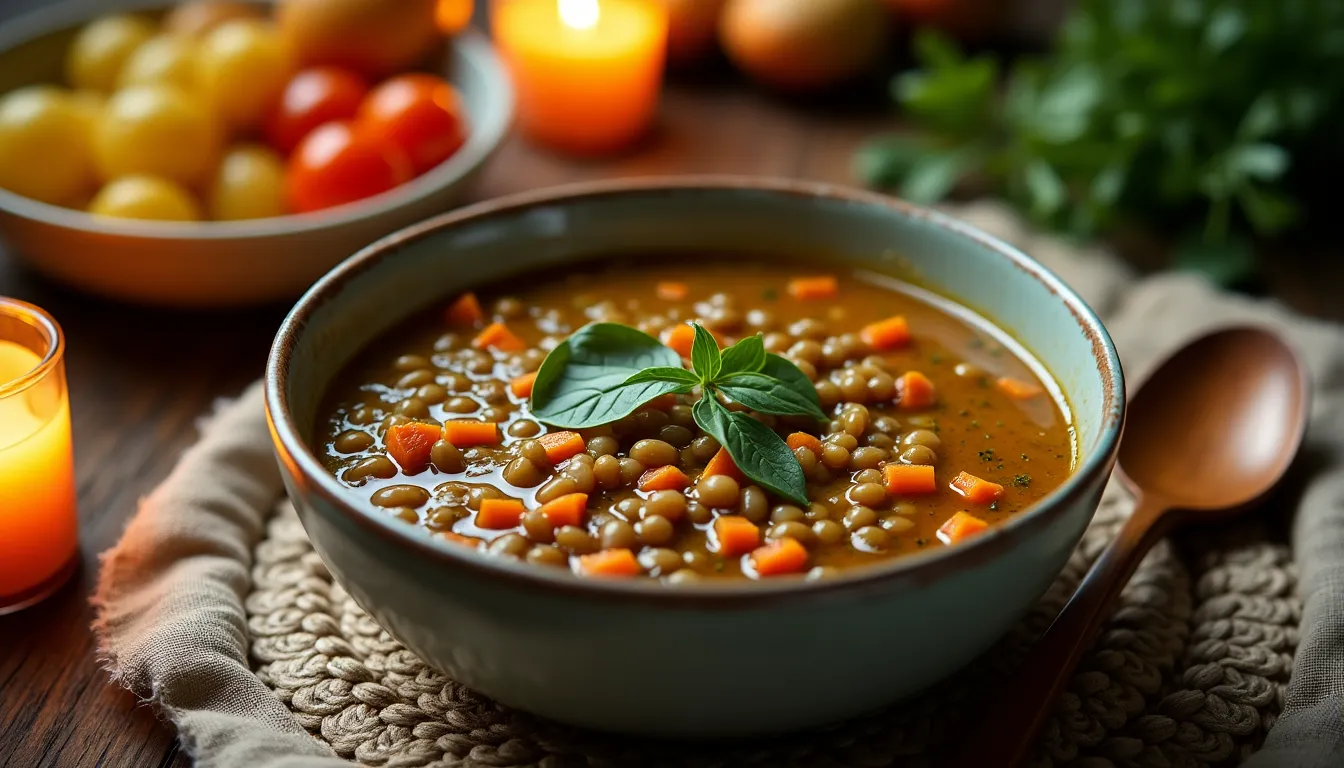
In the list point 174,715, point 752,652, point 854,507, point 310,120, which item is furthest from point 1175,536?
point 310,120

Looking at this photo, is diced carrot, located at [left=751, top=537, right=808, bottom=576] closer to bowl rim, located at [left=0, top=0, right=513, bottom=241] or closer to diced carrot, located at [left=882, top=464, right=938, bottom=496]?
diced carrot, located at [left=882, top=464, right=938, bottom=496]

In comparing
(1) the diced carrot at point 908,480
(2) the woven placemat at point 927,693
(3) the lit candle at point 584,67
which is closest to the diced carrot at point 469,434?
(2) the woven placemat at point 927,693

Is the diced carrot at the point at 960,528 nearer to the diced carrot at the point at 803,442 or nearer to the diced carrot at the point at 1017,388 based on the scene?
the diced carrot at the point at 803,442

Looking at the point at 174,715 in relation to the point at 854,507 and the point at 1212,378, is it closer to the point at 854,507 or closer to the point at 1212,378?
the point at 854,507

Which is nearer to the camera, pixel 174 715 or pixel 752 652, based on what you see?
pixel 752 652

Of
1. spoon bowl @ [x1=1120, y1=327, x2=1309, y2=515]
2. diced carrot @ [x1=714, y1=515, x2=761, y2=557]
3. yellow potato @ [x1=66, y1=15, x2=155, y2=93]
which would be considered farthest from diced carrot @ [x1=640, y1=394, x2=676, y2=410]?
yellow potato @ [x1=66, y1=15, x2=155, y2=93]

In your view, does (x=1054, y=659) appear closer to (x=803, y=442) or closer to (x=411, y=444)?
(x=803, y=442)
